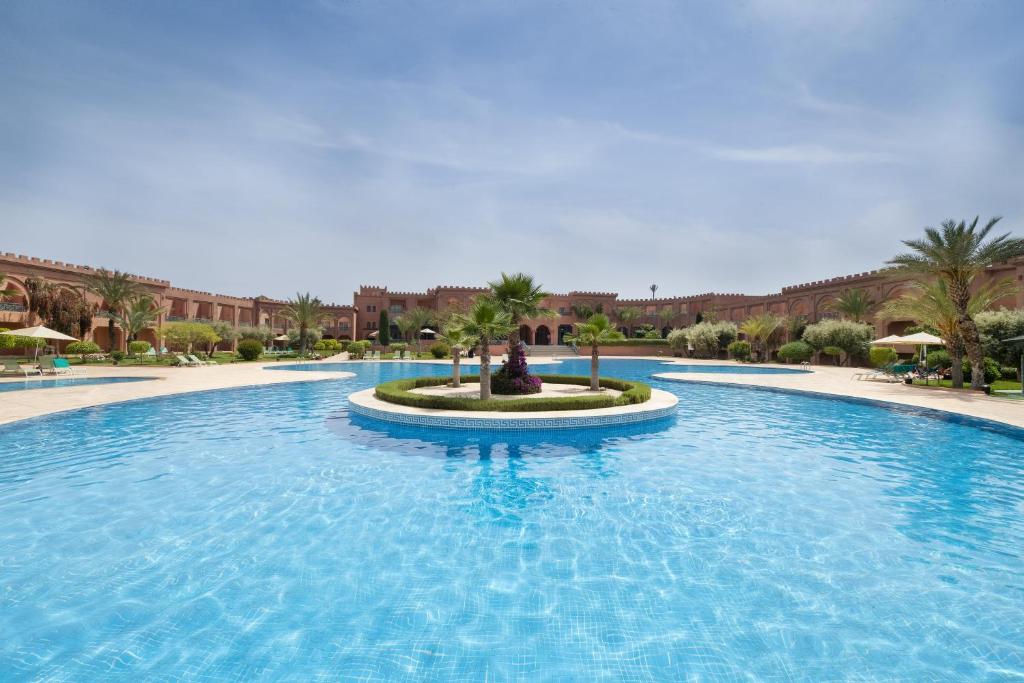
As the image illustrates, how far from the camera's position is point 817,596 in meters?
4.48

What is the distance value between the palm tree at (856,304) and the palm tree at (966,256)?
64.9 ft

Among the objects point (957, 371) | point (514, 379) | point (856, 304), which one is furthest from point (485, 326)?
point (856, 304)

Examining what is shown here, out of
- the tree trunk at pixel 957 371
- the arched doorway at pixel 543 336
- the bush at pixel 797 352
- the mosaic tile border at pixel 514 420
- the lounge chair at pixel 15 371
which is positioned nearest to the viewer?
the mosaic tile border at pixel 514 420

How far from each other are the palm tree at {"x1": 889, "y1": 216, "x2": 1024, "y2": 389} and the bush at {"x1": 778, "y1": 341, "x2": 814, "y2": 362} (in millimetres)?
16124

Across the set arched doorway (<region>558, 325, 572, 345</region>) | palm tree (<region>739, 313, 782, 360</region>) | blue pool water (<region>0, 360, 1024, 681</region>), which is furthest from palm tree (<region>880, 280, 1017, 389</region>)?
arched doorway (<region>558, 325, 572, 345</region>)

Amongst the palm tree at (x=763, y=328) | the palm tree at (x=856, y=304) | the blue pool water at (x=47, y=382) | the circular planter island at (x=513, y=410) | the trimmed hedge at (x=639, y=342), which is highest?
the palm tree at (x=856, y=304)

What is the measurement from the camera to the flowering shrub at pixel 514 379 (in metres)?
15.5

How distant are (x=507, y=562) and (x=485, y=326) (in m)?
9.02

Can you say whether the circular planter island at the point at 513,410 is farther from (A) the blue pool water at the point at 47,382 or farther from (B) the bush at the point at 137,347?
(B) the bush at the point at 137,347

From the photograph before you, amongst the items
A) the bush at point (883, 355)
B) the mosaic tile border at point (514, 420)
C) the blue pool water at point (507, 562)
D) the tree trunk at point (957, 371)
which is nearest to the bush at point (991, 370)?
the tree trunk at point (957, 371)

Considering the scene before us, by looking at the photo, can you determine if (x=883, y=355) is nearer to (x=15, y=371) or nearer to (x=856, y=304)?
(x=856, y=304)

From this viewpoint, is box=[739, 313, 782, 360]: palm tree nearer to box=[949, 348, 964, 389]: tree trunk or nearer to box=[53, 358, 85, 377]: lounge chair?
box=[949, 348, 964, 389]: tree trunk

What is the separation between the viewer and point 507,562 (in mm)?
5164

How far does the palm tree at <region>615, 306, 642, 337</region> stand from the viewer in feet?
213
